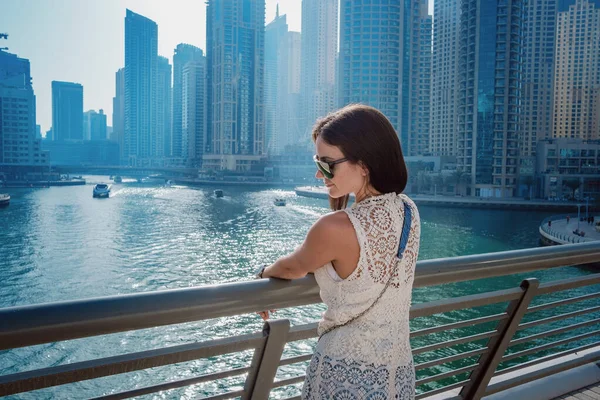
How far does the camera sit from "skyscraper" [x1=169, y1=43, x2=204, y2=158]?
4609 inches

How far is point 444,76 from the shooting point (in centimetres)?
6962

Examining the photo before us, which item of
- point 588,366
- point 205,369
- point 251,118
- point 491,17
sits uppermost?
point 491,17

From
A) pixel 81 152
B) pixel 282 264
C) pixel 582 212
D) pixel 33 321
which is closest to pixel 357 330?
pixel 282 264

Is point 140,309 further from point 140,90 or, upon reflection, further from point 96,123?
point 96,123

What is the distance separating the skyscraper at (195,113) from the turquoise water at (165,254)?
5550 centimetres

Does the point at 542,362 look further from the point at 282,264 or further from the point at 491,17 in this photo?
the point at 491,17

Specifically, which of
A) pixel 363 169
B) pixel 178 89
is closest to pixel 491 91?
pixel 363 169

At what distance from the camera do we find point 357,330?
3.10 feet

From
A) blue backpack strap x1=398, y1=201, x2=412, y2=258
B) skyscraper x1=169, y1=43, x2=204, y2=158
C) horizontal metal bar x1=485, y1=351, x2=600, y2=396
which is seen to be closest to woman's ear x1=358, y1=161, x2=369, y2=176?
blue backpack strap x1=398, y1=201, x2=412, y2=258

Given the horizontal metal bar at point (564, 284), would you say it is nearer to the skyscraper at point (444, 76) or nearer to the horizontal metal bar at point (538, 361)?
the horizontal metal bar at point (538, 361)

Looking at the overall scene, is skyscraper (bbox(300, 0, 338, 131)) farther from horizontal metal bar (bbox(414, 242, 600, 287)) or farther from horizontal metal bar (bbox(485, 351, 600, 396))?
horizontal metal bar (bbox(414, 242, 600, 287))

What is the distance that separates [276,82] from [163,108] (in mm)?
33420

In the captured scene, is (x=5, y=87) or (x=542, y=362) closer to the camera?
(x=542, y=362)

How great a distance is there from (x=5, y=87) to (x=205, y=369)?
8258 centimetres
